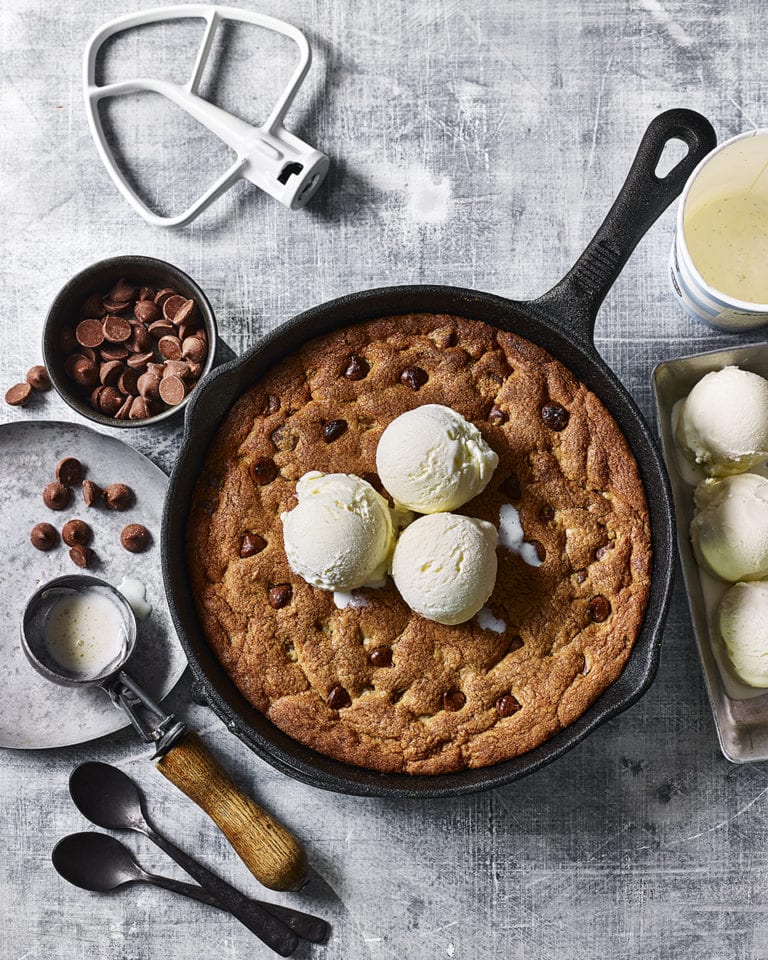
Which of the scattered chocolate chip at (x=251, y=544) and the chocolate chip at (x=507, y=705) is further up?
the scattered chocolate chip at (x=251, y=544)

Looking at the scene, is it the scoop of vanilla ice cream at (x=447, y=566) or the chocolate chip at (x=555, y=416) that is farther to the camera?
the chocolate chip at (x=555, y=416)

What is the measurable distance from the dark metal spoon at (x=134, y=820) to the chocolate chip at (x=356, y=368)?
1163mm

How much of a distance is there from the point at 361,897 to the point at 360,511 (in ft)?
3.55

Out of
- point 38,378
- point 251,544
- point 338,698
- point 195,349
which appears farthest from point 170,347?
point 338,698

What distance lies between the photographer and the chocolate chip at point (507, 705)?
1.85 meters

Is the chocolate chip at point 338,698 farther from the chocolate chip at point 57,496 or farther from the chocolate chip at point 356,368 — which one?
the chocolate chip at point 57,496

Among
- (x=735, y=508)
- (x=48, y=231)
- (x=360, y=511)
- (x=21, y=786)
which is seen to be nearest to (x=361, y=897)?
(x=21, y=786)

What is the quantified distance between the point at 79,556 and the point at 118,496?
18 centimetres

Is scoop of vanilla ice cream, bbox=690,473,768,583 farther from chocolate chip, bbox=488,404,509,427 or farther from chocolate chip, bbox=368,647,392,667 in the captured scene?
chocolate chip, bbox=368,647,392,667

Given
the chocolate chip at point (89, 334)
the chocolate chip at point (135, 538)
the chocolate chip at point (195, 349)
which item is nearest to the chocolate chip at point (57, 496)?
the chocolate chip at point (135, 538)


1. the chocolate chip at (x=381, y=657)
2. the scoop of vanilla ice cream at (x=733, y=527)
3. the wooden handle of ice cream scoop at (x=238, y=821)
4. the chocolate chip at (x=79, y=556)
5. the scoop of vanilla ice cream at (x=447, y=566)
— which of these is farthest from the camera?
the chocolate chip at (x=79, y=556)

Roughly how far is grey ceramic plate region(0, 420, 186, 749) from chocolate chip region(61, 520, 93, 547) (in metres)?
0.03

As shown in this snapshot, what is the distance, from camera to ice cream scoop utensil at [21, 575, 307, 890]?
2.08m

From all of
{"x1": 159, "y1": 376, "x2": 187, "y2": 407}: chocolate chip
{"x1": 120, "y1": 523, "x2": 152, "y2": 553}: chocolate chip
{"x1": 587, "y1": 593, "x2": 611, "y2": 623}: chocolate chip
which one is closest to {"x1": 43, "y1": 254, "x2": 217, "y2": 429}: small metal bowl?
{"x1": 159, "y1": 376, "x2": 187, "y2": 407}: chocolate chip
